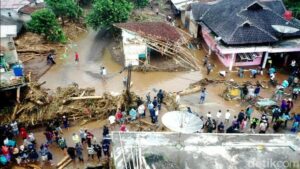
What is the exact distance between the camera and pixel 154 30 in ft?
97.7

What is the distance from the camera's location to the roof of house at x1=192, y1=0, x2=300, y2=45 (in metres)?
27.7

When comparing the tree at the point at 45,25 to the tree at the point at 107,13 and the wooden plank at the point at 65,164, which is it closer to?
the tree at the point at 107,13

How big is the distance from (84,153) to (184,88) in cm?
1055

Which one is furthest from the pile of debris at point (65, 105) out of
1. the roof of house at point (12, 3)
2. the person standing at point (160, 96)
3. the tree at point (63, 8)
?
the roof of house at point (12, 3)

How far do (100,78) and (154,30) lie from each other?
6.72 meters

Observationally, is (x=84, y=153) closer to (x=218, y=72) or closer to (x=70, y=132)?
(x=70, y=132)

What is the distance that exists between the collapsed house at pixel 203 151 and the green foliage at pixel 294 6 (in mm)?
20949

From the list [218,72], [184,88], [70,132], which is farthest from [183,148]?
[218,72]

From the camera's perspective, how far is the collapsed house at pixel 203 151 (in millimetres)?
13820

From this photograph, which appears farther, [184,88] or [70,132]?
[184,88]

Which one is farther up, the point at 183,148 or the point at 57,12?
the point at 57,12

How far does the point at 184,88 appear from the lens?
2647cm

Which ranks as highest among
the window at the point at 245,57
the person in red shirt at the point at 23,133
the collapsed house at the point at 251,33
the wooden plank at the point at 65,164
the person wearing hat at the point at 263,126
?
the collapsed house at the point at 251,33

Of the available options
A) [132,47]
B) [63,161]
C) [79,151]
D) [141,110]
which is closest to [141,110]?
[141,110]
